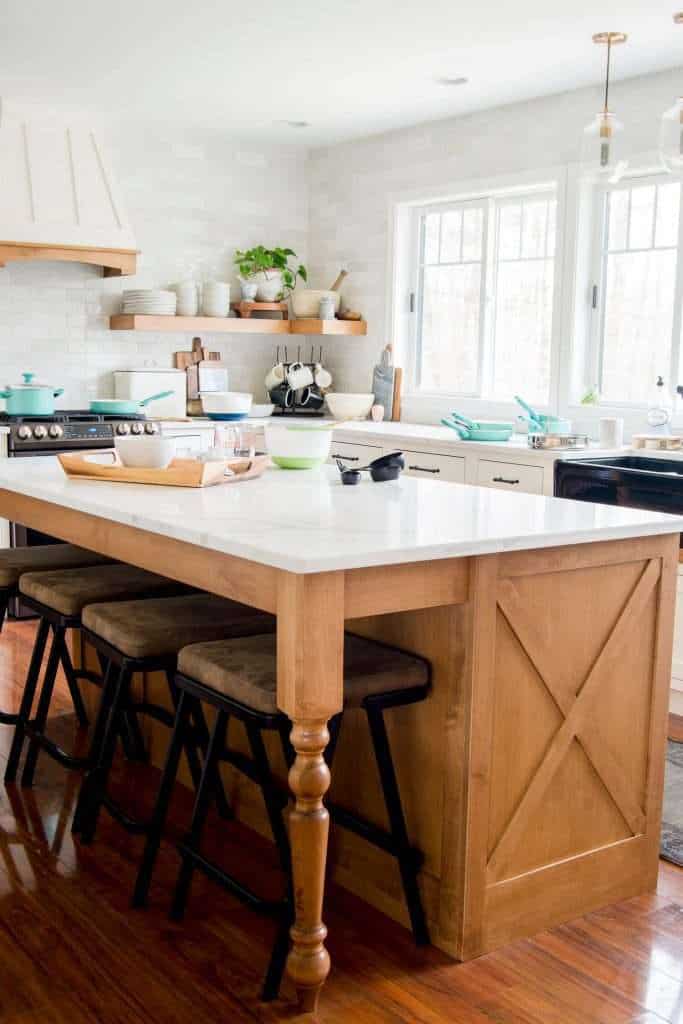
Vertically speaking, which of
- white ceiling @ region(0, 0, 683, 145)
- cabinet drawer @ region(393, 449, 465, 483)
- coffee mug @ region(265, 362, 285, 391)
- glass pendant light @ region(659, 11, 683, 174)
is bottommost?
cabinet drawer @ region(393, 449, 465, 483)

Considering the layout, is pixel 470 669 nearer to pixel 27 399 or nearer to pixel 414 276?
pixel 27 399

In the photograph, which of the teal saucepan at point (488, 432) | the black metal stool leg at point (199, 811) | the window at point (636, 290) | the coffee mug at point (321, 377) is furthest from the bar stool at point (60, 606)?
the coffee mug at point (321, 377)

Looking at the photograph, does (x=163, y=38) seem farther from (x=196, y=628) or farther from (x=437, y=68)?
(x=196, y=628)

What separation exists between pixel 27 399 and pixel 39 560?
2.22 m

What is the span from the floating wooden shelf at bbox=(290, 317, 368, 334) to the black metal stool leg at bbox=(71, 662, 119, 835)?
4.05 meters

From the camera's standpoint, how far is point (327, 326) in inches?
272

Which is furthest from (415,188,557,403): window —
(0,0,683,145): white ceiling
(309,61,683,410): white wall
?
(0,0,683,145): white ceiling

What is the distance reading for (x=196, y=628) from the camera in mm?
2938

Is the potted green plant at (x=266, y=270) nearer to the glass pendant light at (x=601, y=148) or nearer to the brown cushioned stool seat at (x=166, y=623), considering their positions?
the glass pendant light at (x=601, y=148)

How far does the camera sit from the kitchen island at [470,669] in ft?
7.34

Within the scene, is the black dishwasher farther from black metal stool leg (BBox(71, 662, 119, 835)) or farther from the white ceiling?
black metal stool leg (BBox(71, 662, 119, 835))

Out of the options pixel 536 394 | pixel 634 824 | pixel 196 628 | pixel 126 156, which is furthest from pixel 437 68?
pixel 634 824

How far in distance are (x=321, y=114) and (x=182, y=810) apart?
4270mm

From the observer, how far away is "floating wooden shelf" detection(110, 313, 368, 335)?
6582mm
